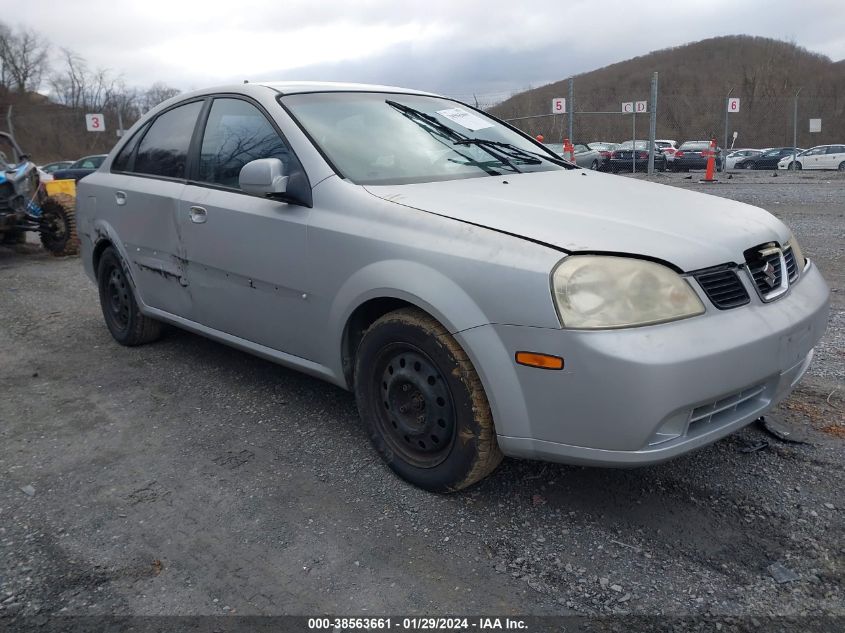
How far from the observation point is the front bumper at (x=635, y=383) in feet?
7.52

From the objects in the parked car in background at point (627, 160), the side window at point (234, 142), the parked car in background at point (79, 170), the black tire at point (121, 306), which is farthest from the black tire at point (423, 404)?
the parked car in background at point (79, 170)

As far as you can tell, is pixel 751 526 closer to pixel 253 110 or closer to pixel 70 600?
pixel 70 600

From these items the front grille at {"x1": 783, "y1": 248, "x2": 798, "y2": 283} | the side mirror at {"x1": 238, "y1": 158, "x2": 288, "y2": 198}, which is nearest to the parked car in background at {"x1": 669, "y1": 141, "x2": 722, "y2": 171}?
the front grille at {"x1": 783, "y1": 248, "x2": 798, "y2": 283}

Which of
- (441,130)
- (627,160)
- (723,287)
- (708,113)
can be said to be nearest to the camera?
(723,287)

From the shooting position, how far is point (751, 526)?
264 cm

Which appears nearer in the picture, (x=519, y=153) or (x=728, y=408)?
(x=728, y=408)

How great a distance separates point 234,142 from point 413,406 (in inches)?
73.3

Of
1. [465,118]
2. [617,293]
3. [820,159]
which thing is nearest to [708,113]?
[820,159]

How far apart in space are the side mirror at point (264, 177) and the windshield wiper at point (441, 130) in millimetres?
854

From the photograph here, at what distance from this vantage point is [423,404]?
288cm

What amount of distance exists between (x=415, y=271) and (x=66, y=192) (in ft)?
31.2

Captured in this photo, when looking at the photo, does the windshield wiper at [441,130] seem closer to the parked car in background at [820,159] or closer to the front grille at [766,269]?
the front grille at [766,269]

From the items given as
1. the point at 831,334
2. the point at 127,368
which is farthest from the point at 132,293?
the point at 831,334

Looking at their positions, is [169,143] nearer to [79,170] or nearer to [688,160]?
[79,170]
